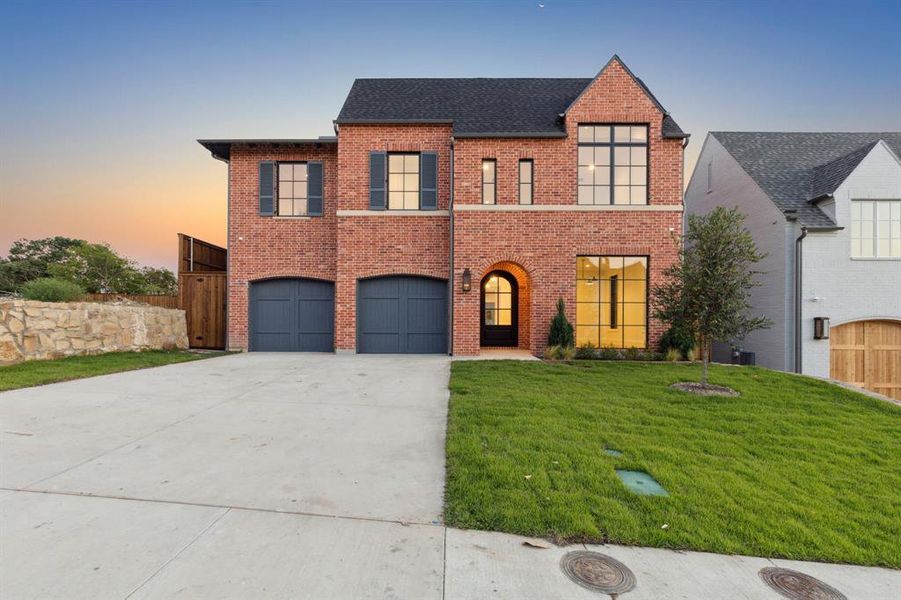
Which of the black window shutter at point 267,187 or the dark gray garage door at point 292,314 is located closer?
the black window shutter at point 267,187

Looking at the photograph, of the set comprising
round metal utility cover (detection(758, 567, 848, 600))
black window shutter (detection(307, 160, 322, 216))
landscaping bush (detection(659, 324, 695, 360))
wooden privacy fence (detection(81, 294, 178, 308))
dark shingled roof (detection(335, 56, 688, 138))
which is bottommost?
round metal utility cover (detection(758, 567, 848, 600))

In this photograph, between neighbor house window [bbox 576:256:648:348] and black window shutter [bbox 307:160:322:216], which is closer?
neighbor house window [bbox 576:256:648:348]

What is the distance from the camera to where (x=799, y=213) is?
10.8 metres

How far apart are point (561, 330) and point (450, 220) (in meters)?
4.71

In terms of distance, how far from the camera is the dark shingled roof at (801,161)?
10.8 meters

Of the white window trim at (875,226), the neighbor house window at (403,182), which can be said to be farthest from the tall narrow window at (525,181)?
the white window trim at (875,226)

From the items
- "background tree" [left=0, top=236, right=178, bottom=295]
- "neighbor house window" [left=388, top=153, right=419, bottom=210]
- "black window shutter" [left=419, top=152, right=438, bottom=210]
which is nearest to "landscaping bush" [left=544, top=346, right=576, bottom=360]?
"black window shutter" [left=419, top=152, right=438, bottom=210]

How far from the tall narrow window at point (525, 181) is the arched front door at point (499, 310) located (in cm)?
303

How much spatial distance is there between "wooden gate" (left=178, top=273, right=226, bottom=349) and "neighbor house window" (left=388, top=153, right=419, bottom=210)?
641cm

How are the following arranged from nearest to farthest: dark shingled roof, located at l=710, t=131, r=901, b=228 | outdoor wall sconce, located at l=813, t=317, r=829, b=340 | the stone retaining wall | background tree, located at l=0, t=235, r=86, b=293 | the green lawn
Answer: the green lawn, the stone retaining wall, outdoor wall sconce, located at l=813, t=317, r=829, b=340, dark shingled roof, located at l=710, t=131, r=901, b=228, background tree, located at l=0, t=235, r=86, b=293

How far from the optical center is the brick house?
1094 centimetres

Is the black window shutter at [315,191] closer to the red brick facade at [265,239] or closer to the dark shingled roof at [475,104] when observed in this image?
the red brick facade at [265,239]

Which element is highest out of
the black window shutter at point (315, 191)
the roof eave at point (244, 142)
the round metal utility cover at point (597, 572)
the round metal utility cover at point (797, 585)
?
the roof eave at point (244, 142)

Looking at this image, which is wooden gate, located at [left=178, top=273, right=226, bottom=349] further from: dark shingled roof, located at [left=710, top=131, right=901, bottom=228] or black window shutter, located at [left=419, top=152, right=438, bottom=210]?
dark shingled roof, located at [left=710, top=131, right=901, bottom=228]
